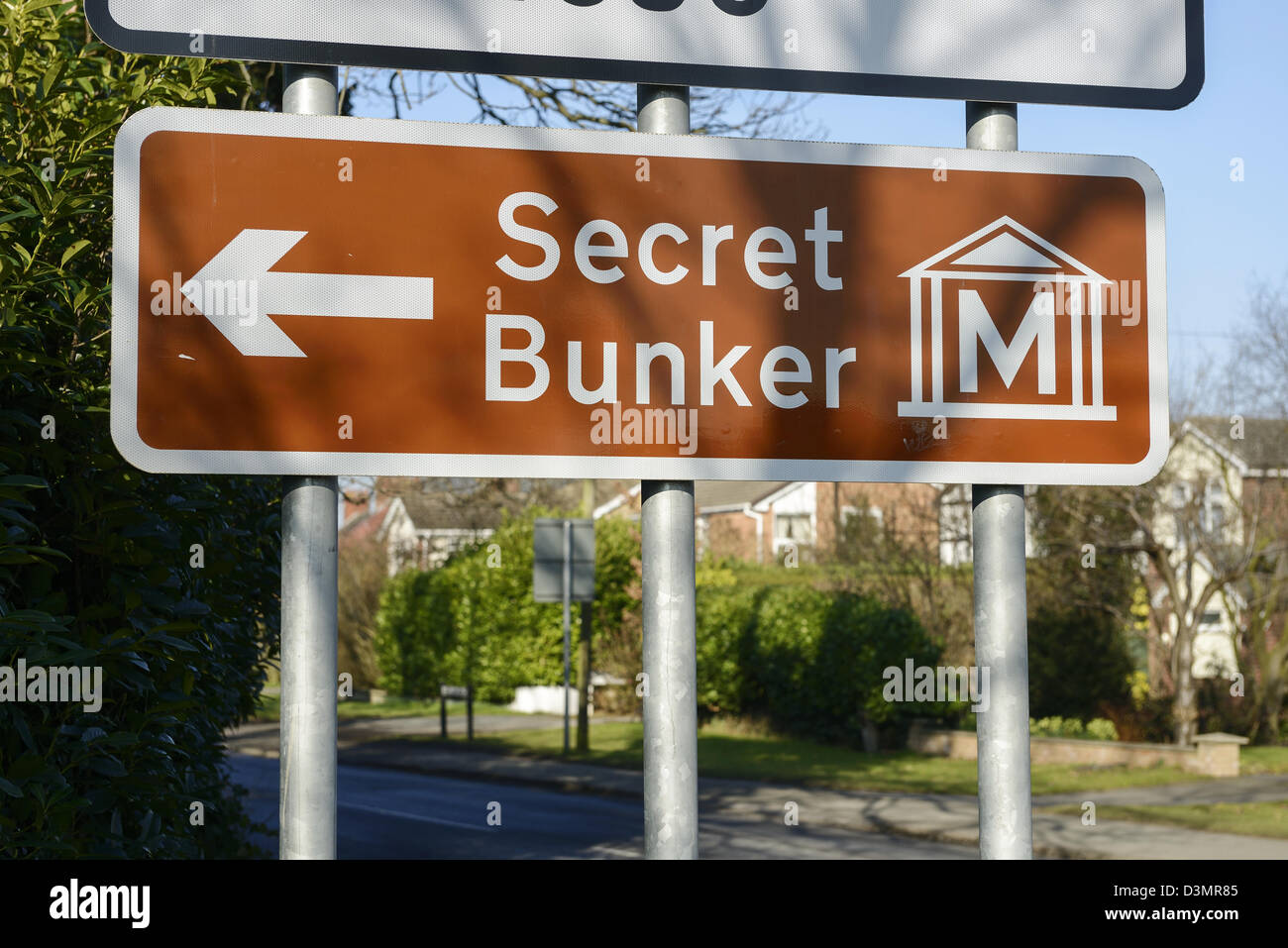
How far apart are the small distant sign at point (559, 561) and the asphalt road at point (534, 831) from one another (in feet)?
11.7

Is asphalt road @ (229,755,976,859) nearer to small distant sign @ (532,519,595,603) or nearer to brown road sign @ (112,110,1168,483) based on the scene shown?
small distant sign @ (532,519,595,603)

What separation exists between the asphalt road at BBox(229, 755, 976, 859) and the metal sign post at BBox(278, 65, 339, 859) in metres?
9.15

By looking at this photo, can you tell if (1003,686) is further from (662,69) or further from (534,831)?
(534,831)

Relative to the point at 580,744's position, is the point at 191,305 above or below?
above

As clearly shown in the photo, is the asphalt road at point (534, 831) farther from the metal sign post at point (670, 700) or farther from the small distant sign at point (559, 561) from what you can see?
the metal sign post at point (670, 700)

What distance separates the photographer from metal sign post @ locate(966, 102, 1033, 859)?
171 centimetres

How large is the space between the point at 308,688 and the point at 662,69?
38.2 inches

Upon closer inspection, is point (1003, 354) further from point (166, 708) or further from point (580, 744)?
point (580, 744)

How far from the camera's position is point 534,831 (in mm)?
14000

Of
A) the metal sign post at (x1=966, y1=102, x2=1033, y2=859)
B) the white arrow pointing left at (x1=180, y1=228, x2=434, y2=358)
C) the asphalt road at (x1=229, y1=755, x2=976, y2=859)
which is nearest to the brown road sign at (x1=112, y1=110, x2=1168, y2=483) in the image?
the white arrow pointing left at (x1=180, y1=228, x2=434, y2=358)

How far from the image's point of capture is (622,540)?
1067 inches
